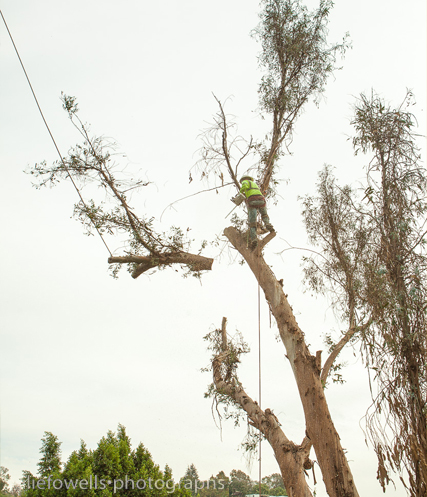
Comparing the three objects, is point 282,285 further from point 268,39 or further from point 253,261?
point 268,39

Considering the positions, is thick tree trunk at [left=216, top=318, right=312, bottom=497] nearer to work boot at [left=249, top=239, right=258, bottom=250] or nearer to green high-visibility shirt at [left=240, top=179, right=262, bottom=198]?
work boot at [left=249, top=239, right=258, bottom=250]

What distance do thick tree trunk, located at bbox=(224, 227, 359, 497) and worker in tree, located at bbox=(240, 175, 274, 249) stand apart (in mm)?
272

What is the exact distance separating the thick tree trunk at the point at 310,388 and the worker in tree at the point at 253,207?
27 centimetres

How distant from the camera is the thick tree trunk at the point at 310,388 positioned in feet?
15.0

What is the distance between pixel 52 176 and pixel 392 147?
5.36m

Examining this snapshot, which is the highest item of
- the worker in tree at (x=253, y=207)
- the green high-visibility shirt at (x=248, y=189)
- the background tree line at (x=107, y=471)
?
the green high-visibility shirt at (x=248, y=189)

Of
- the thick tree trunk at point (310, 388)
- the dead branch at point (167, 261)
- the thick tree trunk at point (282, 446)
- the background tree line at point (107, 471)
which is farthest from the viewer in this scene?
the background tree line at point (107, 471)

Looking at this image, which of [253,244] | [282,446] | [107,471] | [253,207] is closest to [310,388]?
[282,446]

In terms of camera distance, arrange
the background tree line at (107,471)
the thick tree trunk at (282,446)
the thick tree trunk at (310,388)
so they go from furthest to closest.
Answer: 1. the background tree line at (107,471)
2. the thick tree trunk at (282,446)
3. the thick tree trunk at (310,388)

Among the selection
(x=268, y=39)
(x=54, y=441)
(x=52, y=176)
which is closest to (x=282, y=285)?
(x=52, y=176)

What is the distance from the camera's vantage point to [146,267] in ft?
22.9

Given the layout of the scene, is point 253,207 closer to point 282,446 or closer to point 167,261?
point 167,261

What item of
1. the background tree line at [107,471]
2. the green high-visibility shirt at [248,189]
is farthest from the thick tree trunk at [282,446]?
the green high-visibility shirt at [248,189]

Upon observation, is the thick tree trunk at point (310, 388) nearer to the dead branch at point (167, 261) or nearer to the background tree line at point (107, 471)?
the dead branch at point (167, 261)
